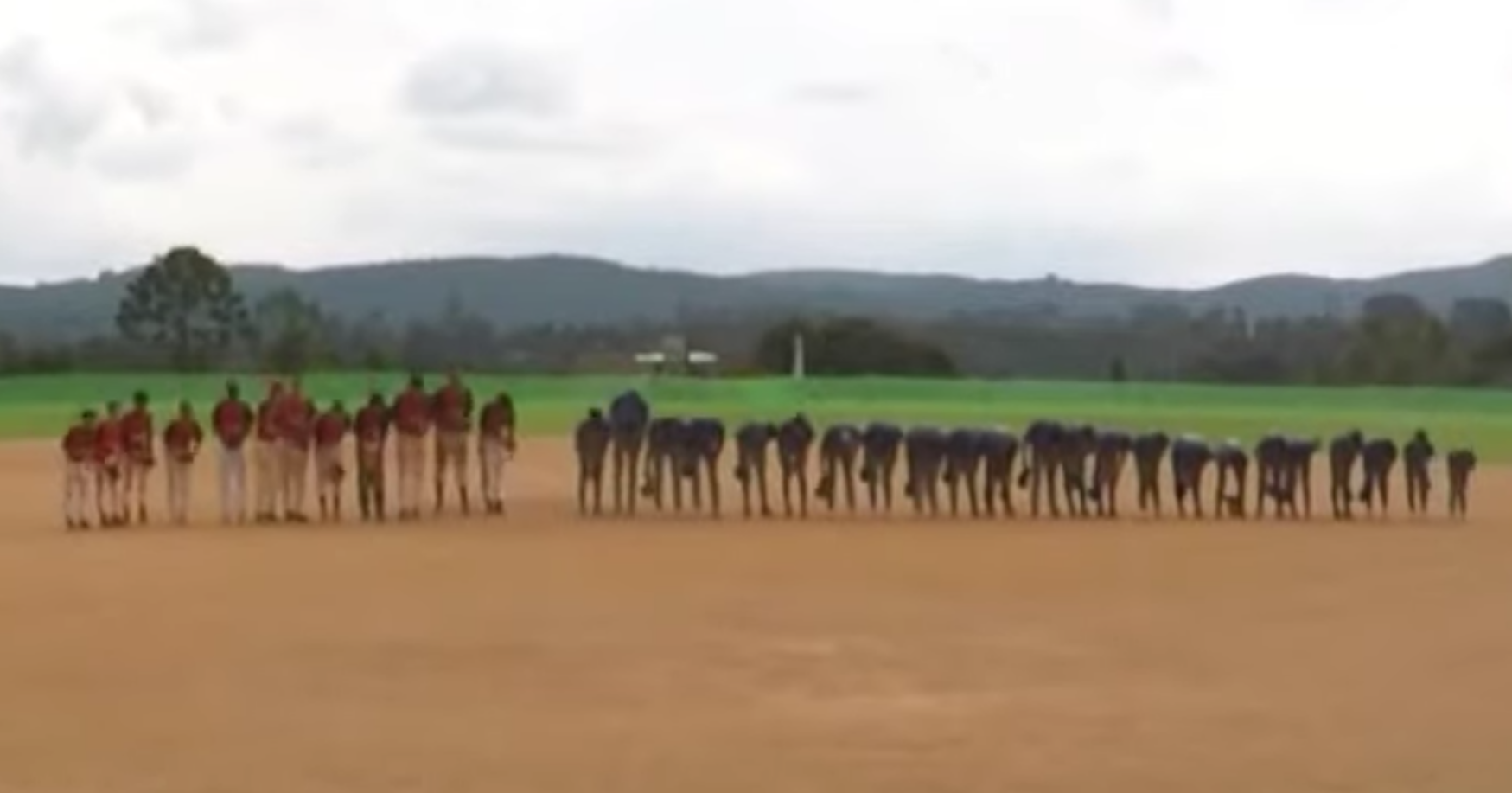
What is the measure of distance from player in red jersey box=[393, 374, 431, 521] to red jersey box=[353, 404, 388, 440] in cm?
13

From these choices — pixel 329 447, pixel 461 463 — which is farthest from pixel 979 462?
pixel 329 447

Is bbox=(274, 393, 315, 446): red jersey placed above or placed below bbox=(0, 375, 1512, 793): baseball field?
above

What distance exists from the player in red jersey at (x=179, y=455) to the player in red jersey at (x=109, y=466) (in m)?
0.50

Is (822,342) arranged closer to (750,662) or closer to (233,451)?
(233,451)

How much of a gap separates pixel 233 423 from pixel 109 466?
4.30ft

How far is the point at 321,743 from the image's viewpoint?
12727 millimetres

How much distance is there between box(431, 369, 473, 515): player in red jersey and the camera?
27734mm

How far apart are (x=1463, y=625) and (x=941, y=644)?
11.8 ft

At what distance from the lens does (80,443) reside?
26469mm

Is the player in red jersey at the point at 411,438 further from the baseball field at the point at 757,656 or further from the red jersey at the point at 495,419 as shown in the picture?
the baseball field at the point at 757,656

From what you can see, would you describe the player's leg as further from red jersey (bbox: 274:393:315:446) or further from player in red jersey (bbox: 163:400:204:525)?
player in red jersey (bbox: 163:400:204:525)

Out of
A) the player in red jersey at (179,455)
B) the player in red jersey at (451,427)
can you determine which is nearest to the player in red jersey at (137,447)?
the player in red jersey at (179,455)

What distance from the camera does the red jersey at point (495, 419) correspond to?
1097 inches

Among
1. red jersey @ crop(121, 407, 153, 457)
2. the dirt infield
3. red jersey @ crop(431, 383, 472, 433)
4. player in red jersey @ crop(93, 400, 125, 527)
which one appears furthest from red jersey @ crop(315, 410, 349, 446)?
the dirt infield
